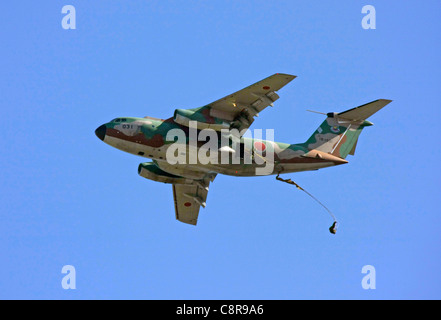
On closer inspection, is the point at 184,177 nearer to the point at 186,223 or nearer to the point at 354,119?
the point at 186,223

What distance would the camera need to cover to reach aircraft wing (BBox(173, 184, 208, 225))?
33.0 m

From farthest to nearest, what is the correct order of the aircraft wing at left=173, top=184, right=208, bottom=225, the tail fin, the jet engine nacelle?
the aircraft wing at left=173, top=184, right=208, bottom=225 < the jet engine nacelle < the tail fin

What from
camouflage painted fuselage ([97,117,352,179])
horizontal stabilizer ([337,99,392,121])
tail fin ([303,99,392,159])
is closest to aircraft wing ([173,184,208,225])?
camouflage painted fuselage ([97,117,352,179])

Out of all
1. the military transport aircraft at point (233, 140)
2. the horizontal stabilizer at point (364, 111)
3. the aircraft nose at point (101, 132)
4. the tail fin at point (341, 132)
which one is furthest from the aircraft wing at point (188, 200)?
the horizontal stabilizer at point (364, 111)

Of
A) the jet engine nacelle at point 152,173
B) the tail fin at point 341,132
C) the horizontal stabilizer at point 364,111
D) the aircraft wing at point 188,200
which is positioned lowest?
the aircraft wing at point 188,200

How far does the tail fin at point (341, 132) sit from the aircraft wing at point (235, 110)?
359 centimetres

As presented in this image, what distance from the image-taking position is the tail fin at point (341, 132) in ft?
102

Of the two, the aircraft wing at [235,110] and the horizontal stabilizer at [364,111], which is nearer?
the aircraft wing at [235,110]

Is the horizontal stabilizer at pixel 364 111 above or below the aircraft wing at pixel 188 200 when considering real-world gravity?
above

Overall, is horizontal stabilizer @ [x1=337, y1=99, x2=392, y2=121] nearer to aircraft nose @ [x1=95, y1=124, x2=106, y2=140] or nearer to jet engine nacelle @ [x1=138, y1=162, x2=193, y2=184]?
jet engine nacelle @ [x1=138, y1=162, x2=193, y2=184]

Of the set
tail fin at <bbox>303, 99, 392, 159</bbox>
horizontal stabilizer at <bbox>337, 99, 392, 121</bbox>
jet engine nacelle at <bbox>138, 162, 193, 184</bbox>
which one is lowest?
jet engine nacelle at <bbox>138, 162, 193, 184</bbox>

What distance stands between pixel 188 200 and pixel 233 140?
Result: 5613mm

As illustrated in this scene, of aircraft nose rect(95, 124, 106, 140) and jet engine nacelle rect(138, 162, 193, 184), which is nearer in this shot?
aircraft nose rect(95, 124, 106, 140)

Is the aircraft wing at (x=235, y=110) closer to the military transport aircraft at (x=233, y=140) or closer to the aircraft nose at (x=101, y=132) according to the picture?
the military transport aircraft at (x=233, y=140)
